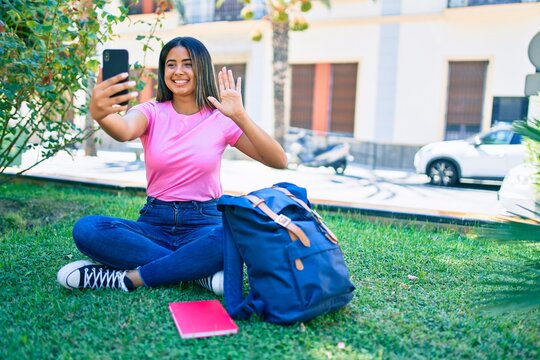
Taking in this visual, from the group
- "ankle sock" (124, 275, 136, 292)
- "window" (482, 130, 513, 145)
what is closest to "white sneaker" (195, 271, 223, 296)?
"ankle sock" (124, 275, 136, 292)

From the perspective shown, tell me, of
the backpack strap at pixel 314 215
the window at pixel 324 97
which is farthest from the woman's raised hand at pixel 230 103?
the window at pixel 324 97

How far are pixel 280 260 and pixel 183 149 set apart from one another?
97cm

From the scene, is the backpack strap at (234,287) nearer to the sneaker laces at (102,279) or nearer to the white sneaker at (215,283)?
the white sneaker at (215,283)

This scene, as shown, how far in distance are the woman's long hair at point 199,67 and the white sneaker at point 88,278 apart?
104 cm

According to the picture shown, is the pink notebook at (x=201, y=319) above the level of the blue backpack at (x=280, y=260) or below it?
below

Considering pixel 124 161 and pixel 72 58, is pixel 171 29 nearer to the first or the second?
pixel 124 161

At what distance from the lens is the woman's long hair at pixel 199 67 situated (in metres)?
3.02

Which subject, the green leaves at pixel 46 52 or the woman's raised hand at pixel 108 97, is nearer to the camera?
the woman's raised hand at pixel 108 97

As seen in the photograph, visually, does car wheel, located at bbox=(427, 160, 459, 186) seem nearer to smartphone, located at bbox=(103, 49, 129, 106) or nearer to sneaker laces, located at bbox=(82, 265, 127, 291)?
sneaker laces, located at bbox=(82, 265, 127, 291)

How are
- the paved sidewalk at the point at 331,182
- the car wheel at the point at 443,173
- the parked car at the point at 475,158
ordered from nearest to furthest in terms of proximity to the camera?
the paved sidewalk at the point at 331,182 → the parked car at the point at 475,158 → the car wheel at the point at 443,173

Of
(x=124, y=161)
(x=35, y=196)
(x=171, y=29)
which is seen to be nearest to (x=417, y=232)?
(x=35, y=196)

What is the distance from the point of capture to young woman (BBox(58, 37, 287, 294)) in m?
2.75

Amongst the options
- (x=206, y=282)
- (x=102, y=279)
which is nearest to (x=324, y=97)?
(x=206, y=282)

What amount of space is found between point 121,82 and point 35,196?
3.72 m
